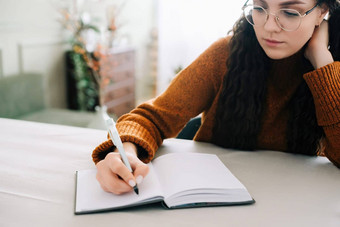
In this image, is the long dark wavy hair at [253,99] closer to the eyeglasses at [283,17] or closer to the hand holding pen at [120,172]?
the eyeglasses at [283,17]

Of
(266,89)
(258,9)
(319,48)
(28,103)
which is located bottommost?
(28,103)

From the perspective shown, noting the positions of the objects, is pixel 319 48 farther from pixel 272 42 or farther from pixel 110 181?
pixel 110 181

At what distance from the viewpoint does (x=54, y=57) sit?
3010mm

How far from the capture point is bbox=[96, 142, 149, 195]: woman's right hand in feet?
2.05

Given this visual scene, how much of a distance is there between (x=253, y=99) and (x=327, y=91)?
22cm

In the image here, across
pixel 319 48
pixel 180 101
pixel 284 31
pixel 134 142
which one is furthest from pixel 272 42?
pixel 134 142

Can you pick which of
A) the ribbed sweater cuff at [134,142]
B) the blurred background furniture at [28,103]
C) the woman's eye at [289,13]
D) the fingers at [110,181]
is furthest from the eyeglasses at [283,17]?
the blurred background furniture at [28,103]

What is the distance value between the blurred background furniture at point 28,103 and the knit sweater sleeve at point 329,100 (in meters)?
1.87

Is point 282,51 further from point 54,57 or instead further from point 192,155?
point 54,57

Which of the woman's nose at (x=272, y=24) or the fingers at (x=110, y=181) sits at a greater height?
the woman's nose at (x=272, y=24)

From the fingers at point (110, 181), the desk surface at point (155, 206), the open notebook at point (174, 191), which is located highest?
the fingers at point (110, 181)

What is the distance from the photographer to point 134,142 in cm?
Result: 81

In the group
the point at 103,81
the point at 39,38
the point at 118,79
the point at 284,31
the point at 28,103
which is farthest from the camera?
the point at 118,79

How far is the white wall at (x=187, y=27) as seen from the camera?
112 inches
